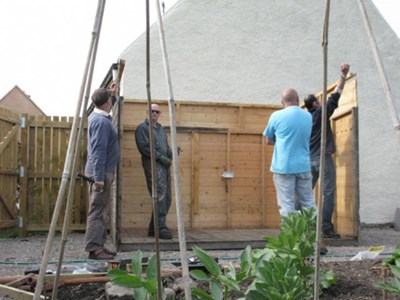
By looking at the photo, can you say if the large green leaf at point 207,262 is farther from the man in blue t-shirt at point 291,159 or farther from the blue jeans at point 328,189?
the blue jeans at point 328,189

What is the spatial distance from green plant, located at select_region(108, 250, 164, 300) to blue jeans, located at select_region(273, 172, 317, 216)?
138 inches

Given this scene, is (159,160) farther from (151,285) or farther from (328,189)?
(151,285)

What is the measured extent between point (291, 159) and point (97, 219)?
2.28 meters

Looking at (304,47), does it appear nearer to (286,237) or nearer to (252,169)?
(252,169)

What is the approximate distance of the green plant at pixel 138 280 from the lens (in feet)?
6.36

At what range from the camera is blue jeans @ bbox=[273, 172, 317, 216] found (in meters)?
5.47

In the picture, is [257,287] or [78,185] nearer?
[257,287]

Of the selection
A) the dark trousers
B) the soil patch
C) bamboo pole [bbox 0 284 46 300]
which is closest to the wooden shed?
the dark trousers

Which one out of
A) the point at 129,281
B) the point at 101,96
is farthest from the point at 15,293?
the point at 101,96

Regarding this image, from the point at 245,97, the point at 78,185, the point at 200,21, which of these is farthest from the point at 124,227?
the point at 200,21

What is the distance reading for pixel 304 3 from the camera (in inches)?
451

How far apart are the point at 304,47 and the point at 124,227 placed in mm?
6117

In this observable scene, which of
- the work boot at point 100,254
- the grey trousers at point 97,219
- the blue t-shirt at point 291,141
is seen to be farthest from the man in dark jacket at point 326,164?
the work boot at point 100,254

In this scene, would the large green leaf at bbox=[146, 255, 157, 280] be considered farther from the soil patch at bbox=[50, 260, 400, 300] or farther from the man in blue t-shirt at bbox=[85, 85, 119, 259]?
the man in blue t-shirt at bbox=[85, 85, 119, 259]
